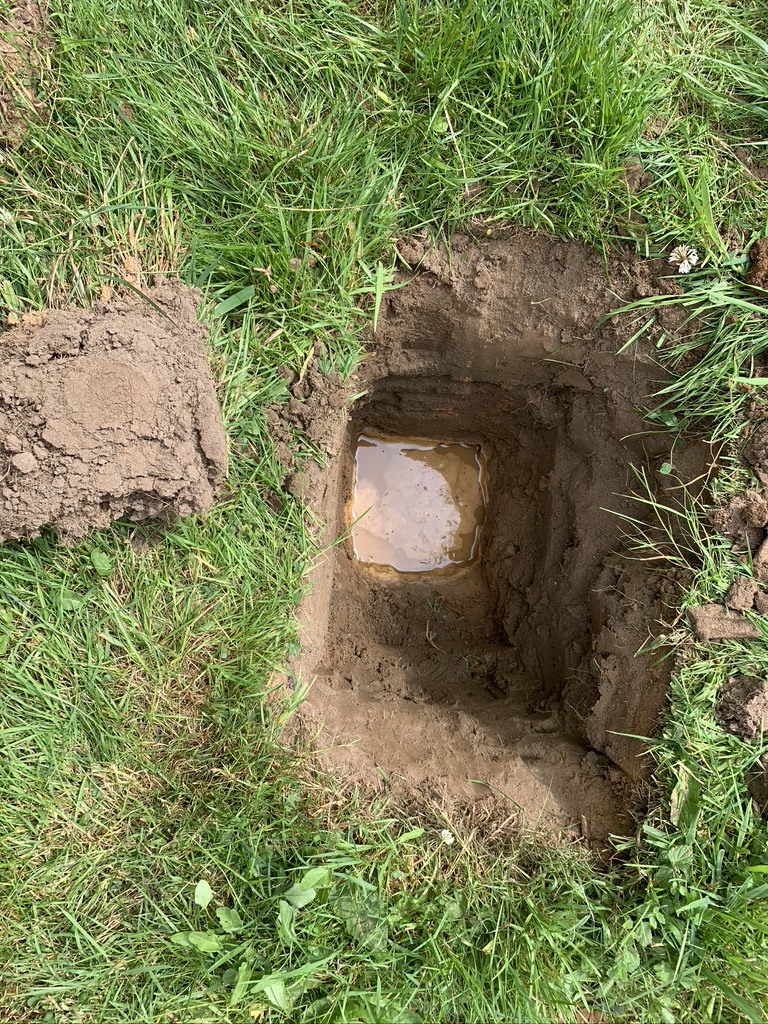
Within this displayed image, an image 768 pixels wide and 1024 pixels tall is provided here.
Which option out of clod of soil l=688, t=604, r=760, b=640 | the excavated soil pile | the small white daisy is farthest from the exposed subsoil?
clod of soil l=688, t=604, r=760, b=640

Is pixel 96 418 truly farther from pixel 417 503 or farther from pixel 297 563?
pixel 417 503

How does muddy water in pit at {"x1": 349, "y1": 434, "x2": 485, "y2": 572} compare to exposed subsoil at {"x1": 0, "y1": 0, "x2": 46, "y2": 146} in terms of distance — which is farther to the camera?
muddy water in pit at {"x1": 349, "y1": 434, "x2": 485, "y2": 572}

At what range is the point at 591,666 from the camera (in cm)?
202

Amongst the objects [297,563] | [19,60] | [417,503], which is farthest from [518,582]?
[19,60]

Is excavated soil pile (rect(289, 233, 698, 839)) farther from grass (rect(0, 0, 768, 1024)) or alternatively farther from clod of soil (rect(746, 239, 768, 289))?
clod of soil (rect(746, 239, 768, 289))

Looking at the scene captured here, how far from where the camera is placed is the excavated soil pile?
1836 mm

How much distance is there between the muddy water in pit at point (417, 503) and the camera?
2740mm

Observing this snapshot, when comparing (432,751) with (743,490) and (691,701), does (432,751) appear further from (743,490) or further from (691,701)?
(743,490)

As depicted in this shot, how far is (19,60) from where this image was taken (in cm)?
170

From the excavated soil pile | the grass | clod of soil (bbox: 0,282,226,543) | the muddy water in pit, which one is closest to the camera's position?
clod of soil (bbox: 0,282,226,543)

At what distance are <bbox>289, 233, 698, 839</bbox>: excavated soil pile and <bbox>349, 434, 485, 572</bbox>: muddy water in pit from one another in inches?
6.9

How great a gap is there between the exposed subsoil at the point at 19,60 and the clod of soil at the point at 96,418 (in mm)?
605

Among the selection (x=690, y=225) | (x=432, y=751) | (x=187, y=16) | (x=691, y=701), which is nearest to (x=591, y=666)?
(x=691, y=701)

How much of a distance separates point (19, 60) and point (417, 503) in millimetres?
2017
